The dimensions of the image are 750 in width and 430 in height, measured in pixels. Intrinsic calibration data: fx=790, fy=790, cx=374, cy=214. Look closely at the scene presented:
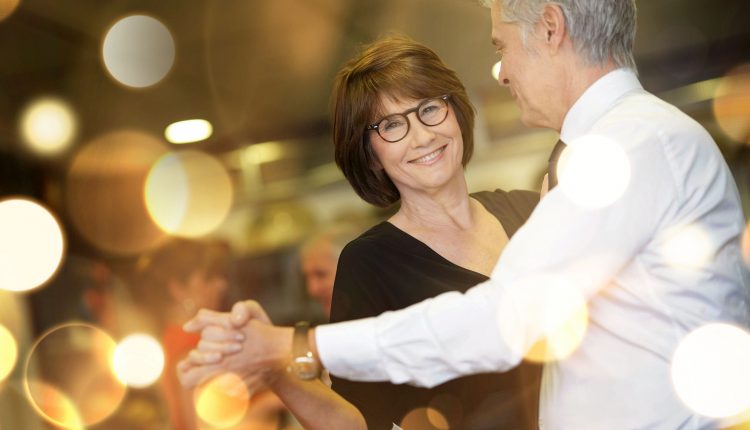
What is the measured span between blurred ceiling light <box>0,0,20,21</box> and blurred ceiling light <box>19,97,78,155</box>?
77 centimetres

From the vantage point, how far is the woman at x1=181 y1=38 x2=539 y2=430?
1.59 metres

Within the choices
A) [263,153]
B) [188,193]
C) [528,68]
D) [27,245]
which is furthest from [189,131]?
[528,68]

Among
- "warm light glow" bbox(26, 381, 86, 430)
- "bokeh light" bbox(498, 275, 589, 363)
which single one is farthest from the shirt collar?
"warm light glow" bbox(26, 381, 86, 430)

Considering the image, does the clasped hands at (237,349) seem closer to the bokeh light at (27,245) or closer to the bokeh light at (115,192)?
the bokeh light at (27,245)

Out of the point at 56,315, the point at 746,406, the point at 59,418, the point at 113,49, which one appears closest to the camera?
the point at 746,406

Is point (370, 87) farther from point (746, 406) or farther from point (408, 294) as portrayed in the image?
point (746, 406)

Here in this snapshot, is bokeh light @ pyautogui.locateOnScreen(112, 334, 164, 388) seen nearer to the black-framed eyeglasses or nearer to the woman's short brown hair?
the woman's short brown hair

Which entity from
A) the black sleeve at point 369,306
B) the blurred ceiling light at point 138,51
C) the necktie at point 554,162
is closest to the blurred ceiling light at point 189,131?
the blurred ceiling light at point 138,51

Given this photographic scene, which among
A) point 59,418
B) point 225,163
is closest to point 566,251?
point 59,418

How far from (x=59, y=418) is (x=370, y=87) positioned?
11.3 ft

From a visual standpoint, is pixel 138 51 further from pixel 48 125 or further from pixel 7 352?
pixel 7 352

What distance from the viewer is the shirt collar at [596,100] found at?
49.9 inches

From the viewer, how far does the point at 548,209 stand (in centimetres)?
113

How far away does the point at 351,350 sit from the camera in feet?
3.68
